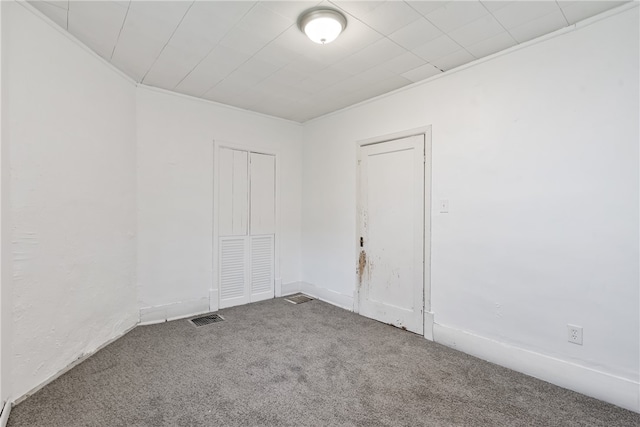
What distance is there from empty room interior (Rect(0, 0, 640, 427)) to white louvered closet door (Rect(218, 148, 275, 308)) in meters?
0.17

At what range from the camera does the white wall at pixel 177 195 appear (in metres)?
3.23

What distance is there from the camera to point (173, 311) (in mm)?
3396

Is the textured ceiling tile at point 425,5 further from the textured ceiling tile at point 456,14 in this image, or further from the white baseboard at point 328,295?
the white baseboard at point 328,295

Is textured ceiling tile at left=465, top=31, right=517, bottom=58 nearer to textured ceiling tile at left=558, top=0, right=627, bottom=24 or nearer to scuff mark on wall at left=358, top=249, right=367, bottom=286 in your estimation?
textured ceiling tile at left=558, top=0, right=627, bottom=24

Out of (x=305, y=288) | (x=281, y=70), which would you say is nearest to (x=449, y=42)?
(x=281, y=70)

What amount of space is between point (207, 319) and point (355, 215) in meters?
2.11

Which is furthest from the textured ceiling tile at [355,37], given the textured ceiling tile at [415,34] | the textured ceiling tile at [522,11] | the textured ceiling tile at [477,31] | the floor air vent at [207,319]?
the floor air vent at [207,319]

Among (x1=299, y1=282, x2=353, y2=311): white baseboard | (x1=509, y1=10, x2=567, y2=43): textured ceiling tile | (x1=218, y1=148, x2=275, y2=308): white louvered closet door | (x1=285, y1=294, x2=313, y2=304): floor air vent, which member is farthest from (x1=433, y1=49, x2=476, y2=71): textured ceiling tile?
(x1=285, y1=294, x2=313, y2=304): floor air vent

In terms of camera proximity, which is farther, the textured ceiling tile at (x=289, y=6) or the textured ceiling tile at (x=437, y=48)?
the textured ceiling tile at (x=437, y=48)

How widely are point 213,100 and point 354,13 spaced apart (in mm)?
2252

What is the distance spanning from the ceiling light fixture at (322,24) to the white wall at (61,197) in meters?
1.82

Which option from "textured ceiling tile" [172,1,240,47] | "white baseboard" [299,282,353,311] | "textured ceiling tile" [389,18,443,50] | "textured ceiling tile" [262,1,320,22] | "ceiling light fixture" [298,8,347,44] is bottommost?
"white baseboard" [299,282,353,311]

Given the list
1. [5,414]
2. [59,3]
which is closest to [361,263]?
[5,414]

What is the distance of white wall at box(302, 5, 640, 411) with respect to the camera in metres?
1.95
